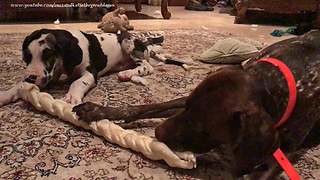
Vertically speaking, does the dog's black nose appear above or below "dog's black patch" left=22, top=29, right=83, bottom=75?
below

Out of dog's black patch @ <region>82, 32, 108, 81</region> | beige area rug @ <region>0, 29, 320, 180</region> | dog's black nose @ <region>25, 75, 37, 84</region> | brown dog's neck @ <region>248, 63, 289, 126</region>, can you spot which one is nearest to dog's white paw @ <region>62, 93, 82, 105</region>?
beige area rug @ <region>0, 29, 320, 180</region>

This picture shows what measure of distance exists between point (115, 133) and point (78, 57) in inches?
36.1

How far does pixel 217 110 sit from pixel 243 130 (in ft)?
0.44

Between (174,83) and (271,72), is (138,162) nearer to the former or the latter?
(271,72)

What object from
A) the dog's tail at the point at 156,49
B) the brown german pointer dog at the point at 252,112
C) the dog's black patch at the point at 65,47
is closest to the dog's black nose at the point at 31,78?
the dog's black patch at the point at 65,47

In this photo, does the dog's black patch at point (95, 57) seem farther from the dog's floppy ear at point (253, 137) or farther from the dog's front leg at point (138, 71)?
the dog's floppy ear at point (253, 137)

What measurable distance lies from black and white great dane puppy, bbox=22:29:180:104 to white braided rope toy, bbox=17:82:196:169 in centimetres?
16

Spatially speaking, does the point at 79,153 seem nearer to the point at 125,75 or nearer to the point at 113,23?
the point at 125,75

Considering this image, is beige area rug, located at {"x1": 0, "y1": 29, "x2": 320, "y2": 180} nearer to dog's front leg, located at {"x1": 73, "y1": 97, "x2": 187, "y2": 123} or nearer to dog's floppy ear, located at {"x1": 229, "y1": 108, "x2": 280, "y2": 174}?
dog's front leg, located at {"x1": 73, "y1": 97, "x2": 187, "y2": 123}

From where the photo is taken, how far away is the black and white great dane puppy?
6.55 ft

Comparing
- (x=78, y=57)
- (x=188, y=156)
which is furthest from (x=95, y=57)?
(x=188, y=156)

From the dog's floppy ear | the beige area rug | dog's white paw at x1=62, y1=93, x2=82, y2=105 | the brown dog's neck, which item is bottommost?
the beige area rug

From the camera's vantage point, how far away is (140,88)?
2385 millimetres

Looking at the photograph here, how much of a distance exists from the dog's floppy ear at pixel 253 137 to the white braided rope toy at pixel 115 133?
260mm
